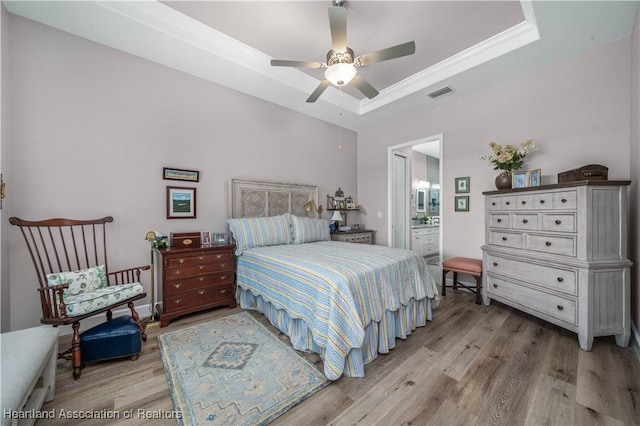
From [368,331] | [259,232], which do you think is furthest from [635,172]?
[259,232]

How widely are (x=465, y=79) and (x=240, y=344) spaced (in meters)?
4.36

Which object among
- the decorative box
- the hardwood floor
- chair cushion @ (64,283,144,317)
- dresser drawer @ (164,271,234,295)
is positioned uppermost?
the decorative box

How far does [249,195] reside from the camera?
3797 mm

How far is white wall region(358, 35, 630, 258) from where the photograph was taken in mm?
2619

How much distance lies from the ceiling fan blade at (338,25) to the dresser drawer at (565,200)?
253 cm

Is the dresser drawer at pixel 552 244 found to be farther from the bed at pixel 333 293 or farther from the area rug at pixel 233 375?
the area rug at pixel 233 375

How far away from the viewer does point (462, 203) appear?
384 centimetres

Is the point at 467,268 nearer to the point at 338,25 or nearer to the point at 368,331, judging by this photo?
the point at 368,331

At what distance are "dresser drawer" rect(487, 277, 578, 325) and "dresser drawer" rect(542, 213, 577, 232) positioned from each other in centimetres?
66

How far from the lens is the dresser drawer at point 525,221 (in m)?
2.59

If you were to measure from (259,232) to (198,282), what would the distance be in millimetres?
944

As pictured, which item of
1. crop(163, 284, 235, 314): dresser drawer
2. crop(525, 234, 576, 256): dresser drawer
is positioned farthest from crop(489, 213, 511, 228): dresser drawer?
crop(163, 284, 235, 314): dresser drawer

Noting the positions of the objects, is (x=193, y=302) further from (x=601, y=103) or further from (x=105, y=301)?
(x=601, y=103)

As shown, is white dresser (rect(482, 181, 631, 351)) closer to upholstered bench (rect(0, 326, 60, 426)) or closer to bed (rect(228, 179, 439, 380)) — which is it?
bed (rect(228, 179, 439, 380))
